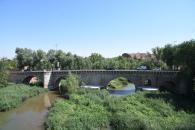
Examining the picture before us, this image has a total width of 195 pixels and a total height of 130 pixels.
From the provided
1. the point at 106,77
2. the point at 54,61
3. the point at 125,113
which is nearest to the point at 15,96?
the point at 106,77

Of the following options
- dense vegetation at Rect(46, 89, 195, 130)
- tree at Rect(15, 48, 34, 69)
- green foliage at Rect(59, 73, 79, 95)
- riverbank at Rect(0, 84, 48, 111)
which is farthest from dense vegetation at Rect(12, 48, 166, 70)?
Result: dense vegetation at Rect(46, 89, 195, 130)

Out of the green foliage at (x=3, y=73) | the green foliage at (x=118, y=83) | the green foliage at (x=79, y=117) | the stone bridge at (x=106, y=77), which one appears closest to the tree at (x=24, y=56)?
the stone bridge at (x=106, y=77)

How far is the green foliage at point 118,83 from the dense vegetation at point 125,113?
13.7 m

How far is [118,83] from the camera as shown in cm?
5766

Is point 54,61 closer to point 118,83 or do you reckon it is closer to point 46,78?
point 46,78

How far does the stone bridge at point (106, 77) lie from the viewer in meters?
51.9

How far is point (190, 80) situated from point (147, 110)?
57.8 feet

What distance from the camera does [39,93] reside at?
175ft

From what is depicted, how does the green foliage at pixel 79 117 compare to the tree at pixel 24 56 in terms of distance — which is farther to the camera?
the tree at pixel 24 56

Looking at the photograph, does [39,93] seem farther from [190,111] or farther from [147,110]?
[190,111]

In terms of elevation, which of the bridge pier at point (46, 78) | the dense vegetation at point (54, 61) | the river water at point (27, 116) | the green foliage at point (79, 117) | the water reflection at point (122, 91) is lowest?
the river water at point (27, 116)

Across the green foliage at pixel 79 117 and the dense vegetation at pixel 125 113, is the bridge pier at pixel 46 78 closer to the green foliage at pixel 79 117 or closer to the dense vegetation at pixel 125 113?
the dense vegetation at pixel 125 113

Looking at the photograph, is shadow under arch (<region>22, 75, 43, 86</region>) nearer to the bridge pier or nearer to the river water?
the bridge pier

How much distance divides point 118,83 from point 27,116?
90.4 ft
